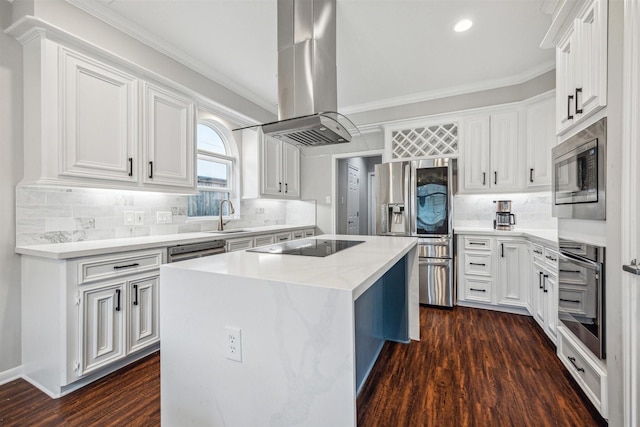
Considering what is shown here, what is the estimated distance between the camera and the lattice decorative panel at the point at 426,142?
12.1 ft

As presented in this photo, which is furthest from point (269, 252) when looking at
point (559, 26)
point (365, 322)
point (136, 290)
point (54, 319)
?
point (559, 26)

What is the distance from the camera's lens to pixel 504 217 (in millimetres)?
3545

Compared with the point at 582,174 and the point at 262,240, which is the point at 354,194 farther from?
the point at 582,174

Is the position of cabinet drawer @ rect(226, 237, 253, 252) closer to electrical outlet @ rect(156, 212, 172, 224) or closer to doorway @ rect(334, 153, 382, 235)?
electrical outlet @ rect(156, 212, 172, 224)

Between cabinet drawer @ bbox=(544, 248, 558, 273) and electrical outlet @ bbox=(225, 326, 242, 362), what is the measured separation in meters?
2.41

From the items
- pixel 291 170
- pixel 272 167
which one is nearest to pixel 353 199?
pixel 291 170

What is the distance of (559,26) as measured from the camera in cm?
189

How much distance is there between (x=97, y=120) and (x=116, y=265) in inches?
44.4

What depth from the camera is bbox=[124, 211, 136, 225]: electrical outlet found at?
262cm

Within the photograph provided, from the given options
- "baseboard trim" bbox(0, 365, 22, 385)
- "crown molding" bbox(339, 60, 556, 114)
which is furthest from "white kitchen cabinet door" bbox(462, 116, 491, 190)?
"baseboard trim" bbox(0, 365, 22, 385)

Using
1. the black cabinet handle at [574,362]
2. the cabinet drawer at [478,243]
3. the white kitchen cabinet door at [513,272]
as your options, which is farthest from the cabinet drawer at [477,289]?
A: the black cabinet handle at [574,362]

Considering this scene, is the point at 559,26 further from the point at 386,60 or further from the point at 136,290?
the point at 136,290

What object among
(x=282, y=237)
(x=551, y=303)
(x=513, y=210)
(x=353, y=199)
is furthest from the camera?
(x=353, y=199)

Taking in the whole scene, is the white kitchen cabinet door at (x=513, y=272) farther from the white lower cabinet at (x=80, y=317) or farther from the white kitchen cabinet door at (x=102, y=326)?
the white kitchen cabinet door at (x=102, y=326)
